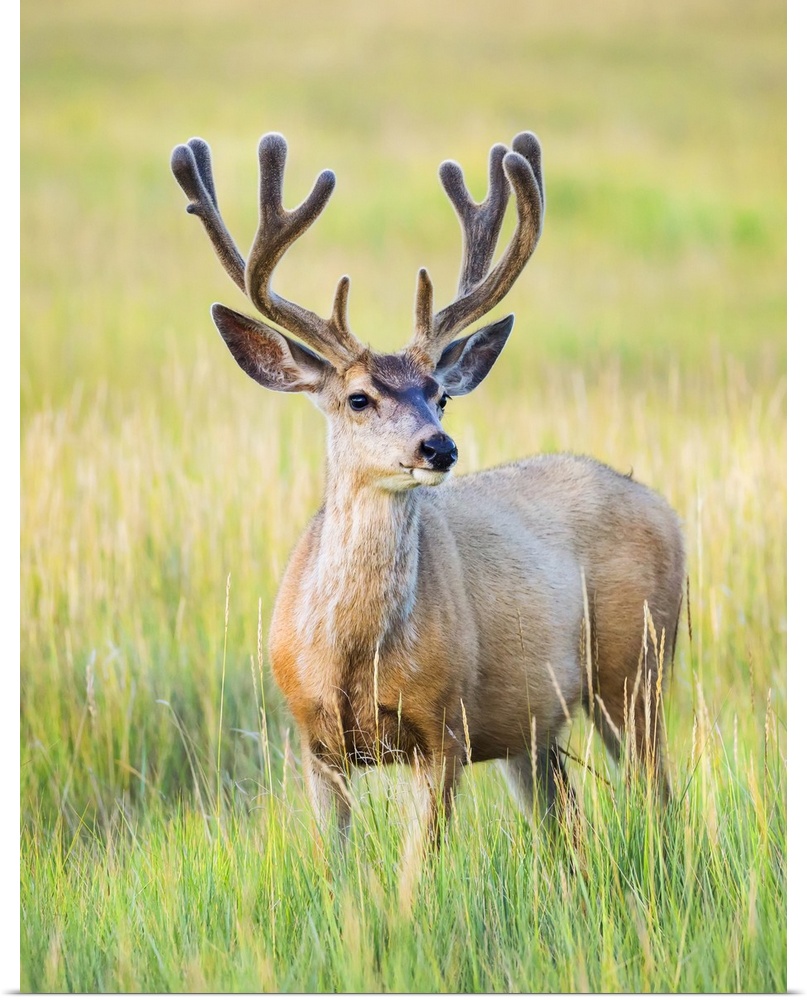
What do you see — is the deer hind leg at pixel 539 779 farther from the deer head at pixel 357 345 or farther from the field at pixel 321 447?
the deer head at pixel 357 345

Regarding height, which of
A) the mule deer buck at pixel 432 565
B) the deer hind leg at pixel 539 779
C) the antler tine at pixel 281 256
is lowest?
the deer hind leg at pixel 539 779

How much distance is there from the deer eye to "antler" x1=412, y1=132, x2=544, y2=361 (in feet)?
1.10

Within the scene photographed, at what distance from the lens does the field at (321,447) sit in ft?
12.8

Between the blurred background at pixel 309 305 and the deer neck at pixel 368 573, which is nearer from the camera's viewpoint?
the deer neck at pixel 368 573

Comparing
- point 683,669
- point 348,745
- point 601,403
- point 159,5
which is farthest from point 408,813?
point 601,403

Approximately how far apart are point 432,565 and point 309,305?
6512 millimetres

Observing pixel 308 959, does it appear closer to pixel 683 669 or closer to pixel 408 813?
pixel 408 813

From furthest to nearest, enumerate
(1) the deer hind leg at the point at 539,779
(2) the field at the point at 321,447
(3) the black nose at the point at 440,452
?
(1) the deer hind leg at the point at 539,779 < (3) the black nose at the point at 440,452 < (2) the field at the point at 321,447

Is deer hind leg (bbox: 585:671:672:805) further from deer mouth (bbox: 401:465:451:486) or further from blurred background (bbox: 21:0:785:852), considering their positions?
deer mouth (bbox: 401:465:451:486)

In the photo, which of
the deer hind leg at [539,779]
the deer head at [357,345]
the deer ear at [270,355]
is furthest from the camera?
the deer hind leg at [539,779]

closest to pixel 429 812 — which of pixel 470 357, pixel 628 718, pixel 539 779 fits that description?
pixel 628 718

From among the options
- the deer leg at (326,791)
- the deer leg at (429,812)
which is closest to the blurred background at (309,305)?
the deer leg at (326,791)

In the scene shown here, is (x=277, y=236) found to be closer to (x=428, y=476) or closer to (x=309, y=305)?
(x=428, y=476)

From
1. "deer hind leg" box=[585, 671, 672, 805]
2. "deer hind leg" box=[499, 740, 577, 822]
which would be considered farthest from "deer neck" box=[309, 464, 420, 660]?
"deer hind leg" box=[585, 671, 672, 805]
